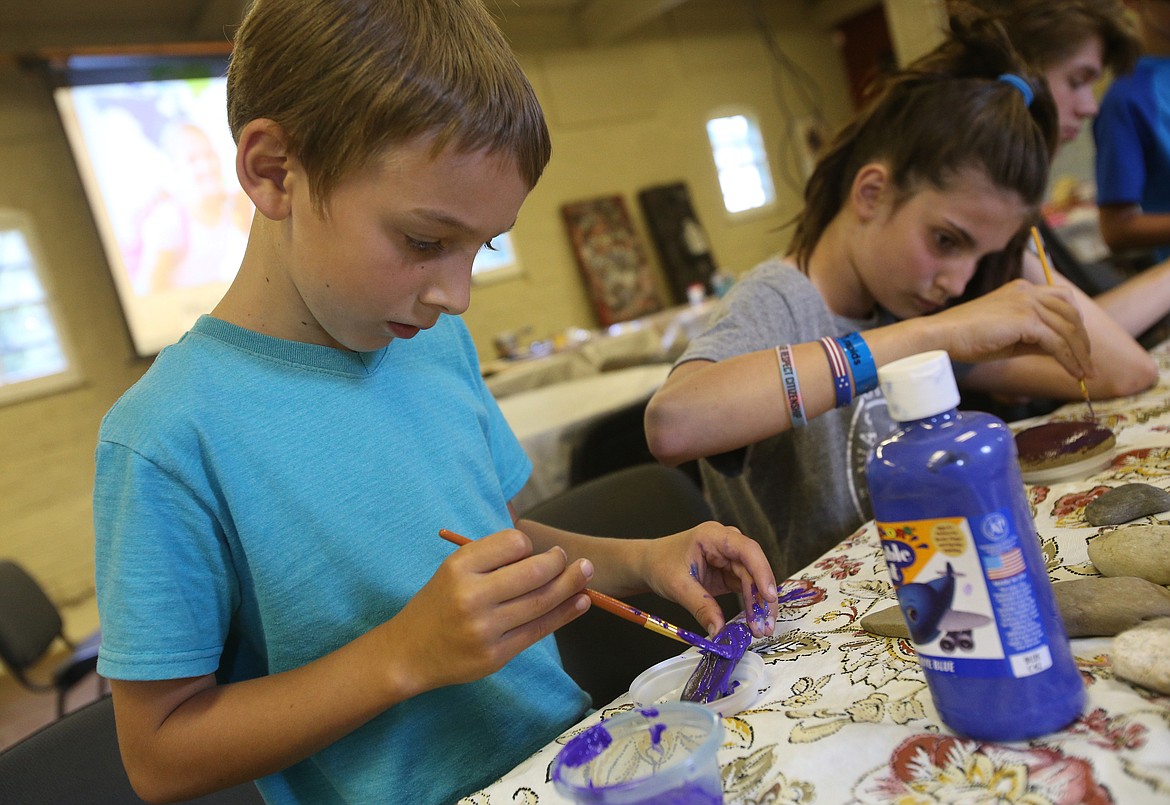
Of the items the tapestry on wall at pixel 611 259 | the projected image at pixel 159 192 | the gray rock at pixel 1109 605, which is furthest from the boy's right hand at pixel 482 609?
the tapestry on wall at pixel 611 259

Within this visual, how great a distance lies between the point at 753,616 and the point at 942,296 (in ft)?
2.50

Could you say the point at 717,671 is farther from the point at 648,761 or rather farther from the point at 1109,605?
the point at 1109,605

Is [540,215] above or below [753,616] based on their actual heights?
above

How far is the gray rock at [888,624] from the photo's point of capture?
24.2 inches

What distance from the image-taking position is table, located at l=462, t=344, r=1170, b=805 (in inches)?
16.8

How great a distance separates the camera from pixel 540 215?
22.2 ft

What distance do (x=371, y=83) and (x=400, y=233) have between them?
111 mm

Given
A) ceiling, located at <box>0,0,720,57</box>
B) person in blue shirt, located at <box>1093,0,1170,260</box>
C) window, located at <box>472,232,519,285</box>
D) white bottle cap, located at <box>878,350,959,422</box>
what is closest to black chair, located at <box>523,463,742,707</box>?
white bottle cap, located at <box>878,350,959,422</box>

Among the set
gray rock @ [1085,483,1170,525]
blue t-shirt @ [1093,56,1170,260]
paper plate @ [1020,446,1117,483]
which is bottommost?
paper plate @ [1020,446,1117,483]

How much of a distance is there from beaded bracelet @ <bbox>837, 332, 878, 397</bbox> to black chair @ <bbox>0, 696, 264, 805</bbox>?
84 centimetres

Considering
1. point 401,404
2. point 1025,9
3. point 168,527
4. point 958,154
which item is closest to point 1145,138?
point 1025,9

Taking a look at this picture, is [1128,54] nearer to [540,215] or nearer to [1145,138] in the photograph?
[1145,138]

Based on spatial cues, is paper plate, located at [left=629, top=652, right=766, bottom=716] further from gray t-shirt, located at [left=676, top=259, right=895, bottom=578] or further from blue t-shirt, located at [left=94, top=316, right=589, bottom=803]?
gray t-shirt, located at [left=676, top=259, right=895, bottom=578]

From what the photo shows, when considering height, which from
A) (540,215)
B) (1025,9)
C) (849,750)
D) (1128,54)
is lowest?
(849,750)
